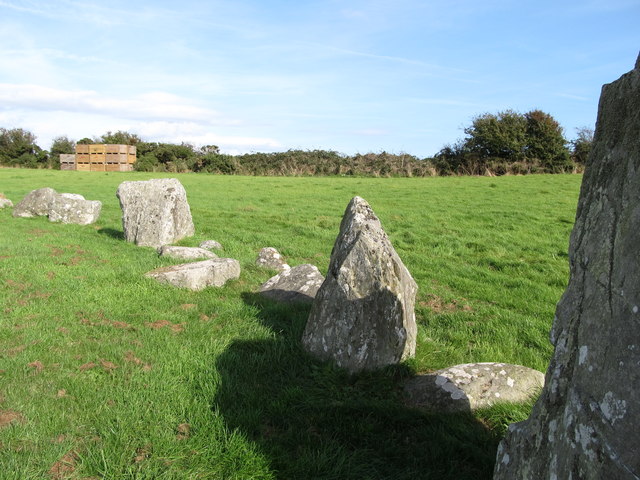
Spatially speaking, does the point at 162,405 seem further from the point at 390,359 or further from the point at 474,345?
the point at 474,345

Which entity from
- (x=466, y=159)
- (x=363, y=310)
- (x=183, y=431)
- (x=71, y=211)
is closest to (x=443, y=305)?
(x=363, y=310)

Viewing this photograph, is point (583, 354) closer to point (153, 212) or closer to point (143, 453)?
point (143, 453)

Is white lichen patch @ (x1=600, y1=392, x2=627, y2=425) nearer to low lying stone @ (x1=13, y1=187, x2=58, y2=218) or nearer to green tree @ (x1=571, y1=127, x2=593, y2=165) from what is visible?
low lying stone @ (x1=13, y1=187, x2=58, y2=218)

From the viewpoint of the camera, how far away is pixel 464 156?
140ft

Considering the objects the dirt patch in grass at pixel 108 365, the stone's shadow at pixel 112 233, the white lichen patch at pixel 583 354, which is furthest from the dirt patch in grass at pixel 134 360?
the stone's shadow at pixel 112 233

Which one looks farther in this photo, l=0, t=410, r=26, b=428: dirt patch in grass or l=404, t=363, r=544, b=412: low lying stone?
l=404, t=363, r=544, b=412: low lying stone

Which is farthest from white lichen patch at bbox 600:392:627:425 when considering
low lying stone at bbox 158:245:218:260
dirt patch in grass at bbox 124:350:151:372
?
low lying stone at bbox 158:245:218:260

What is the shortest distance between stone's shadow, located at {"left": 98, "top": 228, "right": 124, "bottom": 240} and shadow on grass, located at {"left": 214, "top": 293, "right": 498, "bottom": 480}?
9.10 m

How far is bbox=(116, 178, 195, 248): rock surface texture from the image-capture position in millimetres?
12445

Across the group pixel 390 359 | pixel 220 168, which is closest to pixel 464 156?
pixel 220 168

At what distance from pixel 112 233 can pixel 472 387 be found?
12178 mm

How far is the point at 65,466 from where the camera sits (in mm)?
3717

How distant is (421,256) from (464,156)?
3377cm

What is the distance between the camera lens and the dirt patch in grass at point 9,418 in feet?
13.7
